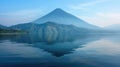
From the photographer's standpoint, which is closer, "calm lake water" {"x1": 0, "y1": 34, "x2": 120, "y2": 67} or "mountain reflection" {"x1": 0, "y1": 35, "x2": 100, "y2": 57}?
"calm lake water" {"x1": 0, "y1": 34, "x2": 120, "y2": 67}

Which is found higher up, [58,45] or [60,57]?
[58,45]

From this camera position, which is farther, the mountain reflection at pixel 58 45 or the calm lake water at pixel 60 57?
the mountain reflection at pixel 58 45

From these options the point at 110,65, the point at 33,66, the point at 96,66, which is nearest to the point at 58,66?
the point at 33,66

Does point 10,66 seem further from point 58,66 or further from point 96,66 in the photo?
point 96,66

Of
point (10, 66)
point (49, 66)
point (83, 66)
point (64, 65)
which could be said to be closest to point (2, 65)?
point (10, 66)

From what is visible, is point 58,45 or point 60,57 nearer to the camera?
point 60,57

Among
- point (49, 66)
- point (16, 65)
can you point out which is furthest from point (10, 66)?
point (49, 66)

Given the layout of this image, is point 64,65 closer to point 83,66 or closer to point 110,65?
point 83,66
